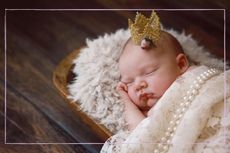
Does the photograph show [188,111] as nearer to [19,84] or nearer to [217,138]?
[217,138]

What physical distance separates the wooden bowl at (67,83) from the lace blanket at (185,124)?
0.02 m

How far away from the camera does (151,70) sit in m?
0.75

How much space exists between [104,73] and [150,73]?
7 cm

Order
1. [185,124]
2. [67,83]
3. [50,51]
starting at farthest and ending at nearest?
[50,51]
[67,83]
[185,124]

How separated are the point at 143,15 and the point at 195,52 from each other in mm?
103

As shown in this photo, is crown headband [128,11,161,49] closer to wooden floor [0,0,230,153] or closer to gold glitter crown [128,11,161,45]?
gold glitter crown [128,11,161,45]

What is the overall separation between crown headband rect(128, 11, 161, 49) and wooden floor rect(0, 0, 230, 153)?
105 millimetres

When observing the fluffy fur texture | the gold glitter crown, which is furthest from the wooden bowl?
the gold glitter crown

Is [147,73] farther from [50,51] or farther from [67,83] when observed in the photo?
[50,51]

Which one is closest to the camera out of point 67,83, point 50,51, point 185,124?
point 185,124

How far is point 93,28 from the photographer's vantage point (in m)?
0.93

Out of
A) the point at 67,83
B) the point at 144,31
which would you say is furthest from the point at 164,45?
the point at 67,83

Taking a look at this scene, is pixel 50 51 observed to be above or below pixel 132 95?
above

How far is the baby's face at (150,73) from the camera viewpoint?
747mm
